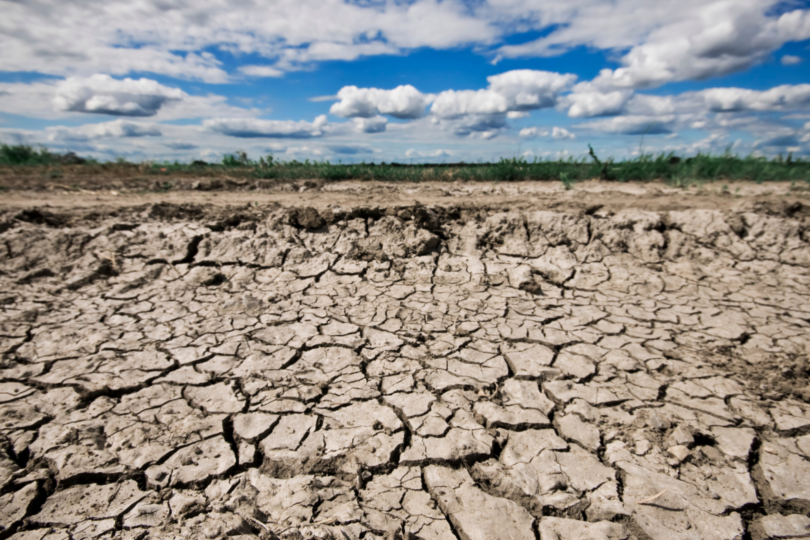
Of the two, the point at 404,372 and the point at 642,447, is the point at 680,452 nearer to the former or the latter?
the point at 642,447

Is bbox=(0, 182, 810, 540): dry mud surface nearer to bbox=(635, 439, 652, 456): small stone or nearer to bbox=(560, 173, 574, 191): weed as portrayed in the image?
bbox=(635, 439, 652, 456): small stone

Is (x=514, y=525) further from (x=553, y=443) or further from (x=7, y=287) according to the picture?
(x=7, y=287)

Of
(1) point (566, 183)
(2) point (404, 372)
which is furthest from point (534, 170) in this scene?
(2) point (404, 372)

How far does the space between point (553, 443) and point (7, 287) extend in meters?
3.85

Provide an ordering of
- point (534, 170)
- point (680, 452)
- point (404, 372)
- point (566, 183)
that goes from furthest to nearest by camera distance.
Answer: point (534, 170) < point (566, 183) < point (404, 372) < point (680, 452)

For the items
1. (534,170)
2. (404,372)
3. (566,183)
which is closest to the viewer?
(404,372)

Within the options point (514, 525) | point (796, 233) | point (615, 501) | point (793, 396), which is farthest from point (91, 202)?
point (796, 233)

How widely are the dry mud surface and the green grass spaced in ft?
6.03

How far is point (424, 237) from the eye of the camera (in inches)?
136

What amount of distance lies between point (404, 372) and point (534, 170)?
456 centimetres

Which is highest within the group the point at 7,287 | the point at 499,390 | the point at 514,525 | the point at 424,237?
the point at 424,237

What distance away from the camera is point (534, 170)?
18.6 ft

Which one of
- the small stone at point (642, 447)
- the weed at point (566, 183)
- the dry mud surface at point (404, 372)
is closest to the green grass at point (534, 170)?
the weed at point (566, 183)

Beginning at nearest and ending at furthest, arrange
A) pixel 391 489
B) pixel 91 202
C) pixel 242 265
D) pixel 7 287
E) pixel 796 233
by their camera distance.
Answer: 1. pixel 391 489
2. pixel 7 287
3. pixel 242 265
4. pixel 796 233
5. pixel 91 202
